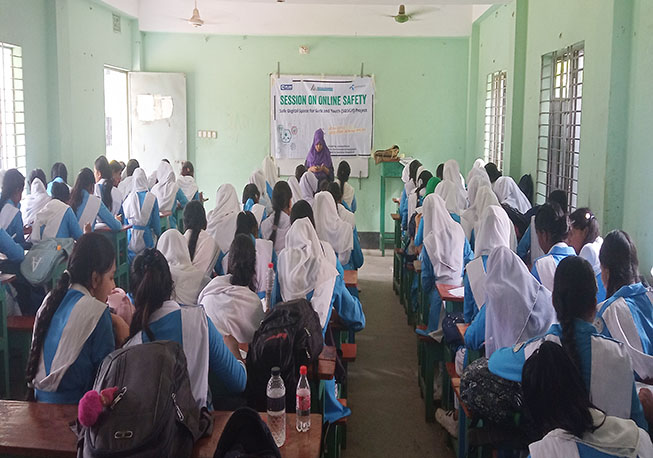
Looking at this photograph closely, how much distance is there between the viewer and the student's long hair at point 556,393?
189cm

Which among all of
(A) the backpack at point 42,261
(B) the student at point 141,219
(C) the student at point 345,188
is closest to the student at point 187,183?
(B) the student at point 141,219

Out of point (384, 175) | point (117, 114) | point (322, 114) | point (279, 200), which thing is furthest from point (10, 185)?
point (322, 114)

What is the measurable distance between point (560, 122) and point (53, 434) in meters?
5.39

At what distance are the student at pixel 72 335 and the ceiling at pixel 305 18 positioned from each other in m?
7.92

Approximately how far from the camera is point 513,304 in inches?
117

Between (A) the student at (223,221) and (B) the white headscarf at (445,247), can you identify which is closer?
Result: (B) the white headscarf at (445,247)

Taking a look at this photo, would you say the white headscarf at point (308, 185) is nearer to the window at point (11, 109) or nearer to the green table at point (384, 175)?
the green table at point (384, 175)

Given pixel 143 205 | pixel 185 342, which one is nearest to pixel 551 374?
pixel 185 342

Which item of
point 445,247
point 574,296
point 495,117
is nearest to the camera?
point 574,296

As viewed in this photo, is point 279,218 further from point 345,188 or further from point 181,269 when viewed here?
point 345,188

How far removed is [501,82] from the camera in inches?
337

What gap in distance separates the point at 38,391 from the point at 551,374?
1.91 m

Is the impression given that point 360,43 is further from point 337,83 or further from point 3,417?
point 3,417

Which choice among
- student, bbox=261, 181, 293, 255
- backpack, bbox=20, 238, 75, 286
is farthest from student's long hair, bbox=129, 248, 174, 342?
student, bbox=261, 181, 293, 255
